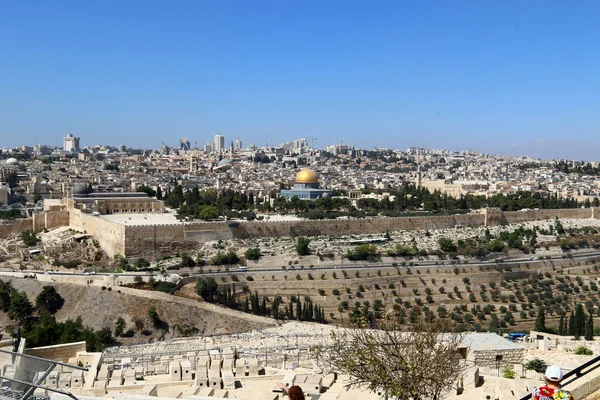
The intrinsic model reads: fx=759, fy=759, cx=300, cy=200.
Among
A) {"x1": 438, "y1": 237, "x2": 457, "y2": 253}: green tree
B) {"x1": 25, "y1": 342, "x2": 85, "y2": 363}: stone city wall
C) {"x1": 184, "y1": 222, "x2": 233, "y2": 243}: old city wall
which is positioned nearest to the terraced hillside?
{"x1": 438, "y1": 237, "x2": 457, "y2": 253}: green tree

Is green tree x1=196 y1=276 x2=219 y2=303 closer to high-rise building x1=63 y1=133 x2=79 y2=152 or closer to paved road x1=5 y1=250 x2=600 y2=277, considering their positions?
paved road x1=5 y1=250 x2=600 y2=277

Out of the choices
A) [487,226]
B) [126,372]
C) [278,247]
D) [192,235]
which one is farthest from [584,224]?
[126,372]

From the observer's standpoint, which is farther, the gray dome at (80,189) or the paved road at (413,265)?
the gray dome at (80,189)

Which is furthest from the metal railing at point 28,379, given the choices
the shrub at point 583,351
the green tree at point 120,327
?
the green tree at point 120,327

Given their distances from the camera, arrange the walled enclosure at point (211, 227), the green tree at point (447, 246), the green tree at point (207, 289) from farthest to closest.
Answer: the green tree at point (447, 246), the walled enclosure at point (211, 227), the green tree at point (207, 289)

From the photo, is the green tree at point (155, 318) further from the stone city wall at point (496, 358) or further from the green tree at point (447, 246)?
the green tree at point (447, 246)

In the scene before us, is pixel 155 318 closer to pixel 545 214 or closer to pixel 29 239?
pixel 29 239

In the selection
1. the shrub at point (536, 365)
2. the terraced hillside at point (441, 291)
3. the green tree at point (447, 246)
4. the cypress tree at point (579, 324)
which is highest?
the shrub at point (536, 365)

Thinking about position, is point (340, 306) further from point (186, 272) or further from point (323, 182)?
point (323, 182)
